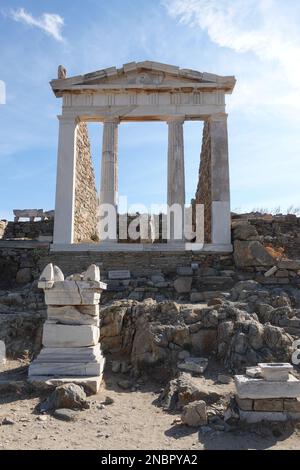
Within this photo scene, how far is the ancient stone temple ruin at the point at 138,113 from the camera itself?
13.1m

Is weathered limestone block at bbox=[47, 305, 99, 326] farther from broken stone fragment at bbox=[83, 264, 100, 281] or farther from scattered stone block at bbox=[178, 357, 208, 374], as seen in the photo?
scattered stone block at bbox=[178, 357, 208, 374]

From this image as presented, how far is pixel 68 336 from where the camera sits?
6605 mm

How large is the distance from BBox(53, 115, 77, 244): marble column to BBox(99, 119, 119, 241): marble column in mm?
955

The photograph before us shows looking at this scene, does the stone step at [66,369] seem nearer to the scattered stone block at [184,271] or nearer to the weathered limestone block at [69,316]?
the weathered limestone block at [69,316]

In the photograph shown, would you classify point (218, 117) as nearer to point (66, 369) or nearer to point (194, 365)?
point (194, 365)

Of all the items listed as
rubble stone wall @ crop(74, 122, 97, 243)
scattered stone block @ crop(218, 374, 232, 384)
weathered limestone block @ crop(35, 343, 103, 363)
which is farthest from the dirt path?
rubble stone wall @ crop(74, 122, 97, 243)

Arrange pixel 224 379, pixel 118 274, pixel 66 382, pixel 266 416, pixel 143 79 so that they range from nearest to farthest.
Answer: pixel 266 416 < pixel 66 382 < pixel 224 379 < pixel 118 274 < pixel 143 79

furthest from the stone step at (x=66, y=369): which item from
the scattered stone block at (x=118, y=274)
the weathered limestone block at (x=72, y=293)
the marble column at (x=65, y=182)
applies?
the marble column at (x=65, y=182)

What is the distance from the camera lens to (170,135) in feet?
44.2

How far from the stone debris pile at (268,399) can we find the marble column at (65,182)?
8.65 meters

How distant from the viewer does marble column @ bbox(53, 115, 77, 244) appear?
12805 millimetres

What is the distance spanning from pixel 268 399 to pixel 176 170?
910 centimetres

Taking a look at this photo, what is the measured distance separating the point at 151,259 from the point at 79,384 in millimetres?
5694

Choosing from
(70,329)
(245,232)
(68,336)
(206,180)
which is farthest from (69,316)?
(206,180)
